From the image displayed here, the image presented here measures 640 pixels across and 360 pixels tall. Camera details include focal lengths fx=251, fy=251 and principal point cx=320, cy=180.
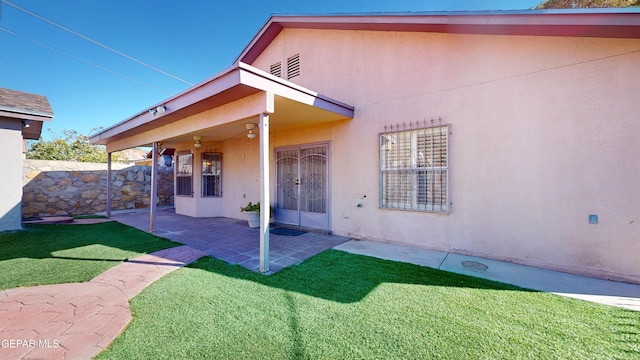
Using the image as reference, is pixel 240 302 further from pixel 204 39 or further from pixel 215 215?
pixel 204 39

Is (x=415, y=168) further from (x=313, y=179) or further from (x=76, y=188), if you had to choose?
(x=76, y=188)

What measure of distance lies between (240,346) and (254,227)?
572 cm

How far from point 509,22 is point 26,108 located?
11.9 metres

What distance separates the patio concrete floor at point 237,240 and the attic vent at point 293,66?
511 centimetres

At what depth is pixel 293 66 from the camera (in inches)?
329

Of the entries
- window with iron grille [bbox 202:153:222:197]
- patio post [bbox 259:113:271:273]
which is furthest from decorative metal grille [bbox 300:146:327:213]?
window with iron grille [bbox 202:153:222:197]

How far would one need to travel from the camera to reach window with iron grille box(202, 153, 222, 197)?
10203 millimetres

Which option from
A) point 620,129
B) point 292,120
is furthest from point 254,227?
point 620,129

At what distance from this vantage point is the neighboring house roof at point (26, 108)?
22.2 feet

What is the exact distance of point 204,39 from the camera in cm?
1420

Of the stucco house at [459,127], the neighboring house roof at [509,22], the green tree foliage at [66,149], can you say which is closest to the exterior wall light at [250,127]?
the stucco house at [459,127]

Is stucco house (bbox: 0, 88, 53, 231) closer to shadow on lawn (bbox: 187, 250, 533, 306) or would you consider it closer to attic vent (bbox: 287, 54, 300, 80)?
shadow on lawn (bbox: 187, 250, 533, 306)

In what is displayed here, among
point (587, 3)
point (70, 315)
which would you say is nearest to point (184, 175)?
point (70, 315)

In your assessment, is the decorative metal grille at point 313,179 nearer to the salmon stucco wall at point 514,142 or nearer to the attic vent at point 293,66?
the salmon stucco wall at point 514,142
